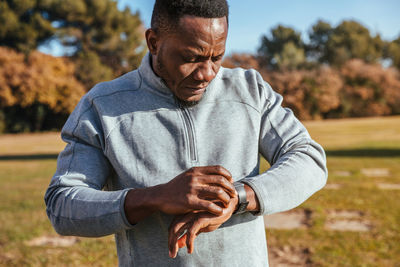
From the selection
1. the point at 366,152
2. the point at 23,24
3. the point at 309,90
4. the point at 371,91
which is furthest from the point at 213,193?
the point at 371,91

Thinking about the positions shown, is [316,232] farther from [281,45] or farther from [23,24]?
[281,45]

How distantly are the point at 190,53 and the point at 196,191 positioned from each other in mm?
475

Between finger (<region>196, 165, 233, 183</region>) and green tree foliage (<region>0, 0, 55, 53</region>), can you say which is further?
green tree foliage (<region>0, 0, 55, 53</region>)

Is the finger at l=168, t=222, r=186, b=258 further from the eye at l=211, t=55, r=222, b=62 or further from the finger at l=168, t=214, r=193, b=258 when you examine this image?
the eye at l=211, t=55, r=222, b=62

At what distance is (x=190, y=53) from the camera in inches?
55.0

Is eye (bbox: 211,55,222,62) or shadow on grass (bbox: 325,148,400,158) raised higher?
eye (bbox: 211,55,222,62)

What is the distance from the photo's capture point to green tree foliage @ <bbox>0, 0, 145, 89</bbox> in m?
28.0

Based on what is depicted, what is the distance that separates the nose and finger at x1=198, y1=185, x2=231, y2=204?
42 centimetres

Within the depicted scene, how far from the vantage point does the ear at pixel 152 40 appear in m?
1.50

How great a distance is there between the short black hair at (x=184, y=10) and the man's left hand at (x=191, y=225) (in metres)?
0.62

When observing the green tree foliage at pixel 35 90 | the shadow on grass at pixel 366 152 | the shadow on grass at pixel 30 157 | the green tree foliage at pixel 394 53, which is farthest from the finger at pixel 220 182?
the green tree foliage at pixel 394 53

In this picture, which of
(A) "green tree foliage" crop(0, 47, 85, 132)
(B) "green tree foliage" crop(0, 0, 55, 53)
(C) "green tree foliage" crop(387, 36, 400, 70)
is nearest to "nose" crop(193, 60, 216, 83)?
(A) "green tree foliage" crop(0, 47, 85, 132)

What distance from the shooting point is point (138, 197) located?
4.27ft

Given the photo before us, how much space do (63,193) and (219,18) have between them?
0.80 m
